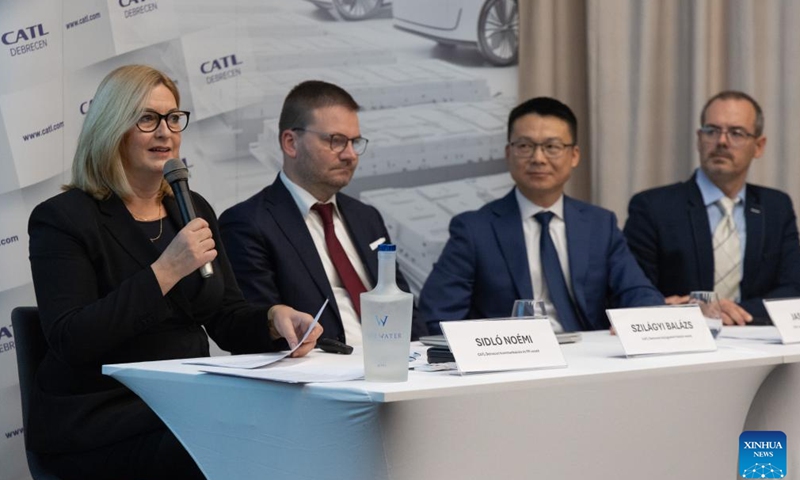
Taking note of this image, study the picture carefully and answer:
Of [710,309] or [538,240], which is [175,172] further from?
[538,240]

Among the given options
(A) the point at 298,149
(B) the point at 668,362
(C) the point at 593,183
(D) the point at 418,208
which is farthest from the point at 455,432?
(C) the point at 593,183

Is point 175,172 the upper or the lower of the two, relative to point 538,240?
upper

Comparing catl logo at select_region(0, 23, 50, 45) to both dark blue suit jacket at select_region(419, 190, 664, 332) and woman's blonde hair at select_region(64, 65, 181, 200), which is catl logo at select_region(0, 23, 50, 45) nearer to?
woman's blonde hair at select_region(64, 65, 181, 200)

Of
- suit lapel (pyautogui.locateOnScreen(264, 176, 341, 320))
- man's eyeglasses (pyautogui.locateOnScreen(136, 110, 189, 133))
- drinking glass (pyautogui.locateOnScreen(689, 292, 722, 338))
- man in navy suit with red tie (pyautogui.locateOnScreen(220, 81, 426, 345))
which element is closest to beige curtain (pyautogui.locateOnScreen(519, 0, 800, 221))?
man in navy suit with red tie (pyautogui.locateOnScreen(220, 81, 426, 345))

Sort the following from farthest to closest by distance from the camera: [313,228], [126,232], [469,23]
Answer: [469,23]
[313,228]
[126,232]

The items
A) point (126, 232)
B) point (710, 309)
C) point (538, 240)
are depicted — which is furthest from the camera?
point (538, 240)

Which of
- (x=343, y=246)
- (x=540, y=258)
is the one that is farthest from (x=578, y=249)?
(x=343, y=246)

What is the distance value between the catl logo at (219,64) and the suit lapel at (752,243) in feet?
6.67

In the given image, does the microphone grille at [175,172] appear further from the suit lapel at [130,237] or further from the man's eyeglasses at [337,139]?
the man's eyeglasses at [337,139]

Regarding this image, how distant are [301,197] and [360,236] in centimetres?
23

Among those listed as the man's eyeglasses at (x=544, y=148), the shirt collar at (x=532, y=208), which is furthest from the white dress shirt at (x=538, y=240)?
the man's eyeglasses at (x=544, y=148)

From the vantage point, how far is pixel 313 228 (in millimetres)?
3400

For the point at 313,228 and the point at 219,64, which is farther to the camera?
the point at 219,64

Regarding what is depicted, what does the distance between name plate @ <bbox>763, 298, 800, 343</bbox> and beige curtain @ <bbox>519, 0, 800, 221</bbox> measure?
2.17m
